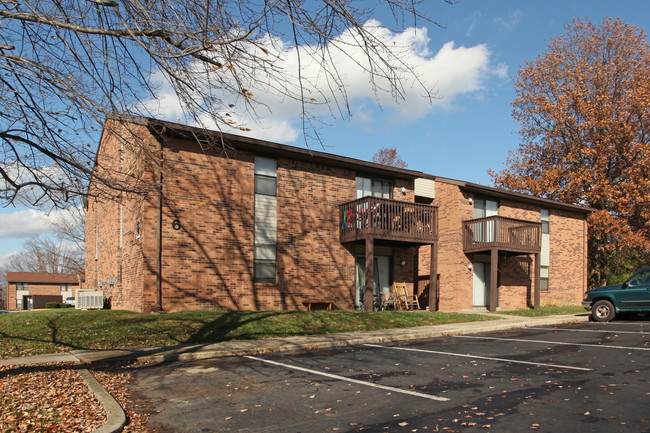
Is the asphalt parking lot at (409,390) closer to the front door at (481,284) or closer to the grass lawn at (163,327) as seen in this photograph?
the grass lawn at (163,327)

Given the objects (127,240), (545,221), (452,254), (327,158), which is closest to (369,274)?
(327,158)

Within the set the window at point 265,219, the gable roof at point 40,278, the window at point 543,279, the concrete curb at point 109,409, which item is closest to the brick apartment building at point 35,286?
the gable roof at point 40,278

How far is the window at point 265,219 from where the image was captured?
17703 millimetres

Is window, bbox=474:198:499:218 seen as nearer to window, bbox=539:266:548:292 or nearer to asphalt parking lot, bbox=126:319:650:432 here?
window, bbox=539:266:548:292

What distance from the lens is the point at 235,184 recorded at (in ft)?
57.1

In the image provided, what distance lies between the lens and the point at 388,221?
770 inches

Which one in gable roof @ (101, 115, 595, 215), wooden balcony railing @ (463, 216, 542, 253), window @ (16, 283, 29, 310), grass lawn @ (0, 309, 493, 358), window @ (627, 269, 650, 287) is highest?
gable roof @ (101, 115, 595, 215)

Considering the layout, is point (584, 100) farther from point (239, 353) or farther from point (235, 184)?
point (239, 353)

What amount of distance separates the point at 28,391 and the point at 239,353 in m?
4.32

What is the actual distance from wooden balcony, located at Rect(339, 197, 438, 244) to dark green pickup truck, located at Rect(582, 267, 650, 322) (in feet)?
19.9

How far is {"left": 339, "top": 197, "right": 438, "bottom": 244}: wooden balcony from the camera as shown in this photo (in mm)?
18875

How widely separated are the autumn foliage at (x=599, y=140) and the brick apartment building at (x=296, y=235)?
6.82 m

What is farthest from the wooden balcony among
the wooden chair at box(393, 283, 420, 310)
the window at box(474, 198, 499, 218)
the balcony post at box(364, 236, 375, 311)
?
the window at box(474, 198, 499, 218)

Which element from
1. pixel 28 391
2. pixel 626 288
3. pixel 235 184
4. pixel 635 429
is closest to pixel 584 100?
pixel 626 288
